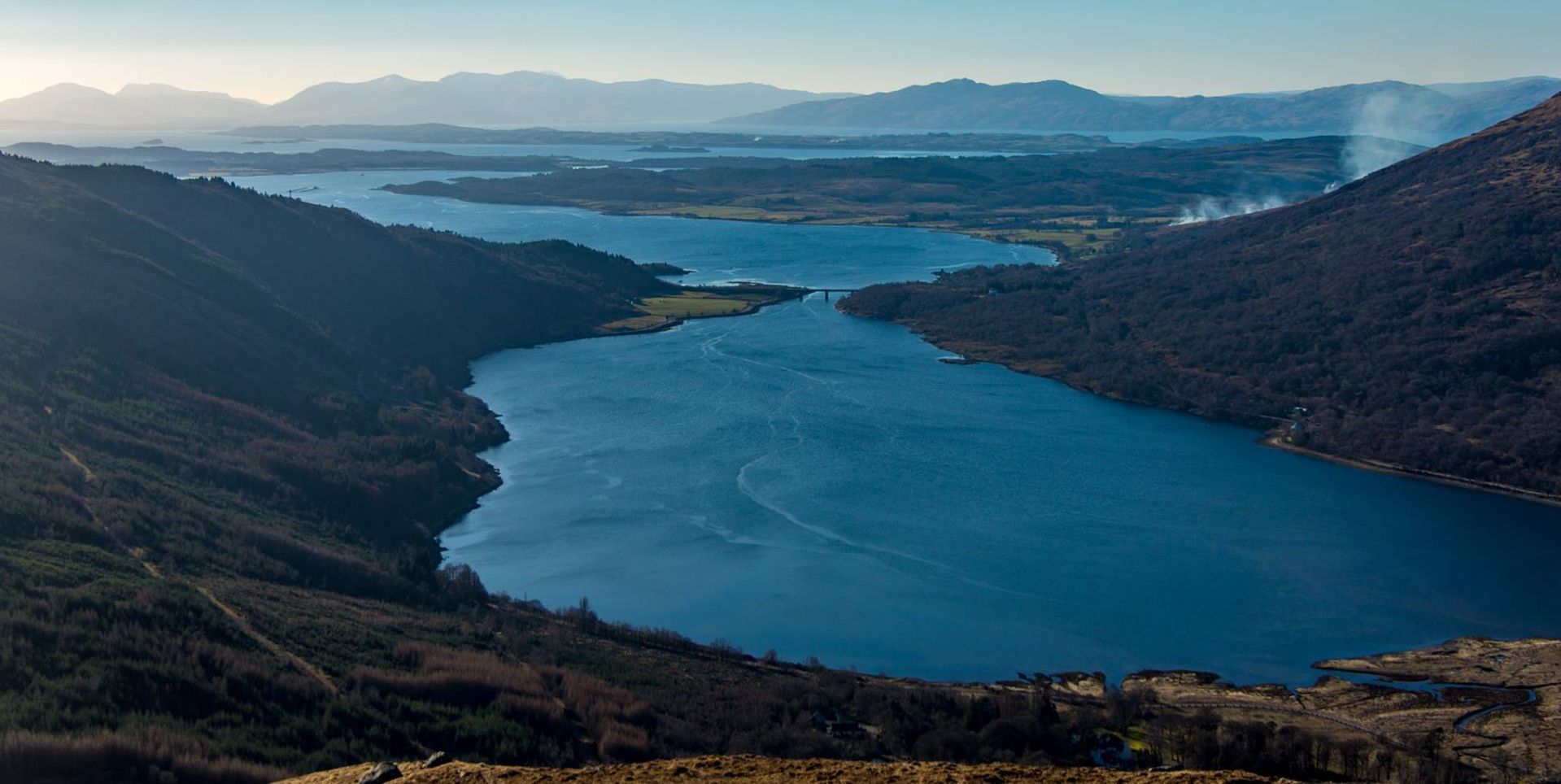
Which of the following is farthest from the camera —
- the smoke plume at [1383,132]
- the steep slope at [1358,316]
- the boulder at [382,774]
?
the smoke plume at [1383,132]

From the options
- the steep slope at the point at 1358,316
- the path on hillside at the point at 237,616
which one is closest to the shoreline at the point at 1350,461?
the steep slope at the point at 1358,316

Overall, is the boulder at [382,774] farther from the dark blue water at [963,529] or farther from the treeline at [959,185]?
the treeline at [959,185]

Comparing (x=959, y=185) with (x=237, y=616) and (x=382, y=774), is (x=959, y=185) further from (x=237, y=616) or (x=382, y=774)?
(x=382, y=774)

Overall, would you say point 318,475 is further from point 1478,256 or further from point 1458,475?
point 1478,256

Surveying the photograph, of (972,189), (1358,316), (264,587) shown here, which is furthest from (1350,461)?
(972,189)

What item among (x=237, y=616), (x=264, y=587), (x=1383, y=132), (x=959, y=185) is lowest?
(x=264, y=587)

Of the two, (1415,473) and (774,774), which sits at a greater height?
(774,774)

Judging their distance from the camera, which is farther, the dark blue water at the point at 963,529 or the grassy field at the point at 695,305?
the grassy field at the point at 695,305
